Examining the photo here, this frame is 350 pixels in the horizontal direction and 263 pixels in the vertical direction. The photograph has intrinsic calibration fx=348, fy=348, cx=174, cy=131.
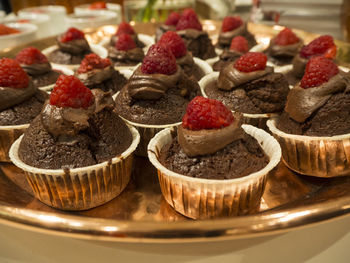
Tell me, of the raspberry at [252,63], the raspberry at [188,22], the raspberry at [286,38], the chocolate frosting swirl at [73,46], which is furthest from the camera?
the raspberry at [188,22]

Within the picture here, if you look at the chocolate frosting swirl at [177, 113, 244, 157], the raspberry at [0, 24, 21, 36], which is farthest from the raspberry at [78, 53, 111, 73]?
the raspberry at [0, 24, 21, 36]

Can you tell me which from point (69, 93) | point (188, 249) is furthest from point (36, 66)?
point (188, 249)

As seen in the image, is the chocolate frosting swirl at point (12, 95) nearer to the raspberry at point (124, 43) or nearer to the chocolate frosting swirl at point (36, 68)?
the chocolate frosting swirl at point (36, 68)

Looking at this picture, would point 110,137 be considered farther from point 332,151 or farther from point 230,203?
point 332,151

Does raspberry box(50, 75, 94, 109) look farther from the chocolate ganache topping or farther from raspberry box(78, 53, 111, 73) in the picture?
raspberry box(78, 53, 111, 73)

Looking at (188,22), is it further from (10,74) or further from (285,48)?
(10,74)

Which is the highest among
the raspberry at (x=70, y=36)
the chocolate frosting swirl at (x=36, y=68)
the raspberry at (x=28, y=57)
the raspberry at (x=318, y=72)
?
the raspberry at (x=318, y=72)

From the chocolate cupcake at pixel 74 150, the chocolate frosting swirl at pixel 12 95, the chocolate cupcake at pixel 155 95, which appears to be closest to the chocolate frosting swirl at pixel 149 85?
the chocolate cupcake at pixel 155 95
